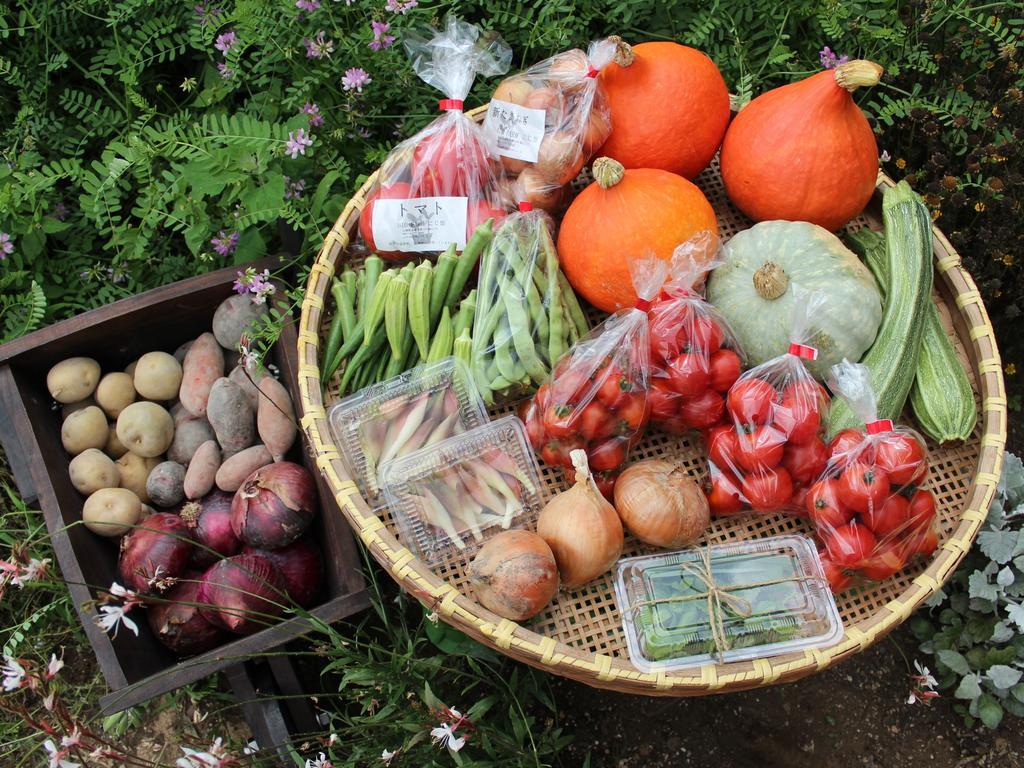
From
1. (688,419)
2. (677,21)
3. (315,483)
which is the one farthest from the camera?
(677,21)

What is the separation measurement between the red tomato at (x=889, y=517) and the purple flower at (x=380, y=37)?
212 cm

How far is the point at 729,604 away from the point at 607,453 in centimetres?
49

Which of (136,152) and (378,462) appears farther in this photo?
(136,152)

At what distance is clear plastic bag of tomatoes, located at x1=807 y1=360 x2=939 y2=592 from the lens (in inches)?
75.9

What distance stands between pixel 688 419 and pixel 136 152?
210 cm

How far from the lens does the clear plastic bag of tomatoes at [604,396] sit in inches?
82.8

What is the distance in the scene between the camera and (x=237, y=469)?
2617 millimetres

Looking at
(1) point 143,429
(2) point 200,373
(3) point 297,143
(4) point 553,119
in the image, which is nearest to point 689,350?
(4) point 553,119

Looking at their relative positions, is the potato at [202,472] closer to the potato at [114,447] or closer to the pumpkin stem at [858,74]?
the potato at [114,447]

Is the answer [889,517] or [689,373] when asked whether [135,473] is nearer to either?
[689,373]

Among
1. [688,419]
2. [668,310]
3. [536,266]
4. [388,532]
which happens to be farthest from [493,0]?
[388,532]

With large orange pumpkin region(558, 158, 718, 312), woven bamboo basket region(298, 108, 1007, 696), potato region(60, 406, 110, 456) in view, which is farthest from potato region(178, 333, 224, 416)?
large orange pumpkin region(558, 158, 718, 312)

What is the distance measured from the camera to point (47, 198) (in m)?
3.13

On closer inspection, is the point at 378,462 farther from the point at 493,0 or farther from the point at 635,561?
the point at 493,0
